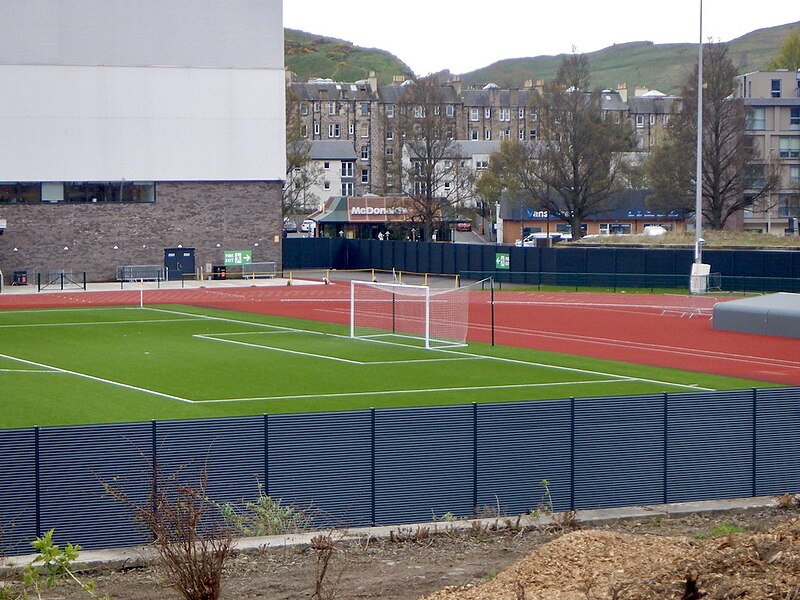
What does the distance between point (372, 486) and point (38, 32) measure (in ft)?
210

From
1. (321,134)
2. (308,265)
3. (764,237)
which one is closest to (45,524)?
(764,237)

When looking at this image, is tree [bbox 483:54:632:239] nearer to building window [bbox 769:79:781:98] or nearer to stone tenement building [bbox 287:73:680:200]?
building window [bbox 769:79:781:98]

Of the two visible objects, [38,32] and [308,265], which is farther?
[308,265]

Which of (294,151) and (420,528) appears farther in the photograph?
(294,151)

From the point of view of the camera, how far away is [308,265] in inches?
3684

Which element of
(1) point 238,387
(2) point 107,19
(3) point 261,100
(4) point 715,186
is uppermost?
(2) point 107,19

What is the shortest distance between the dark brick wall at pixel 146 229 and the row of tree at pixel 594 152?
24.2 metres

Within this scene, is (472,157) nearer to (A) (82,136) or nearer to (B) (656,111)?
(B) (656,111)

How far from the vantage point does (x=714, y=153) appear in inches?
3322

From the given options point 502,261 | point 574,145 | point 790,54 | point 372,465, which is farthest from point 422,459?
point 790,54

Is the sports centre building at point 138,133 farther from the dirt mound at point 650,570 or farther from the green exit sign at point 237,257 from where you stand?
the dirt mound at point 650,570

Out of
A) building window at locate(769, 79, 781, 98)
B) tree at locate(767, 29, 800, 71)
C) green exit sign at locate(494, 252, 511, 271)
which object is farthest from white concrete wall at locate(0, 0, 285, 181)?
tree at locate(767, 29, 800, 71)

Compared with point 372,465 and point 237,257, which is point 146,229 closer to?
point 237,257

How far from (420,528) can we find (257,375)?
2104 centimetres
